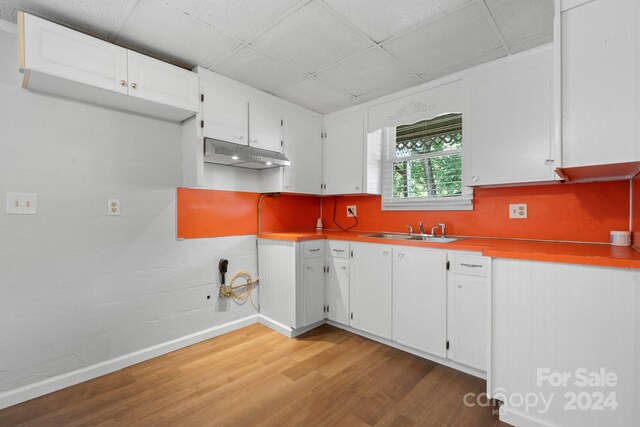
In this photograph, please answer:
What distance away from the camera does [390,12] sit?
173 cm

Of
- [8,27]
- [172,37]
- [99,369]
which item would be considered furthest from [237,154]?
[99,369]

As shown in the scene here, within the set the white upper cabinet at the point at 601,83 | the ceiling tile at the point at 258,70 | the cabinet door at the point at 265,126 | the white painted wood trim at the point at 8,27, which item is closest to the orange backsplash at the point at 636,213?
the white upper cabinet at the point at 601,83

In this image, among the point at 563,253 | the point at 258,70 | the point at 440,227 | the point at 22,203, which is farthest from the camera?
the point at 440,227

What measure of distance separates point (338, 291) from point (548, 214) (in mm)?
1865

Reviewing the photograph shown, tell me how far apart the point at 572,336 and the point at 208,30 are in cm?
275

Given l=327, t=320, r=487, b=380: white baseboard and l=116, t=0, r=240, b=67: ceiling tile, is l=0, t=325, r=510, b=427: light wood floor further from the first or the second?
l=116, t=0, r=240, b=67: ceiling tile

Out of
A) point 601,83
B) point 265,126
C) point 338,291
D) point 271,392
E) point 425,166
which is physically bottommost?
point 271,392

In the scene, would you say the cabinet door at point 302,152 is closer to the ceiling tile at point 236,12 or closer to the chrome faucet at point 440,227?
the ceiling tile at point 236,12

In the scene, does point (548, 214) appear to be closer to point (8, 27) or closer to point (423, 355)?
point (423, 355)

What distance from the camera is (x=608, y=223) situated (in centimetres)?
198

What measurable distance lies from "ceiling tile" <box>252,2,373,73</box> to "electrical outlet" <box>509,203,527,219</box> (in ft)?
5.66

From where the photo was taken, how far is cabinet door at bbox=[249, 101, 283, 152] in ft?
8.86

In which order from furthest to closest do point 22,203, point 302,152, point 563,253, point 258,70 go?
point 302,152 < point 258,70 < point 22,203 < point 563,253

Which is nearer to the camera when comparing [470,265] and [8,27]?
[8,27]
